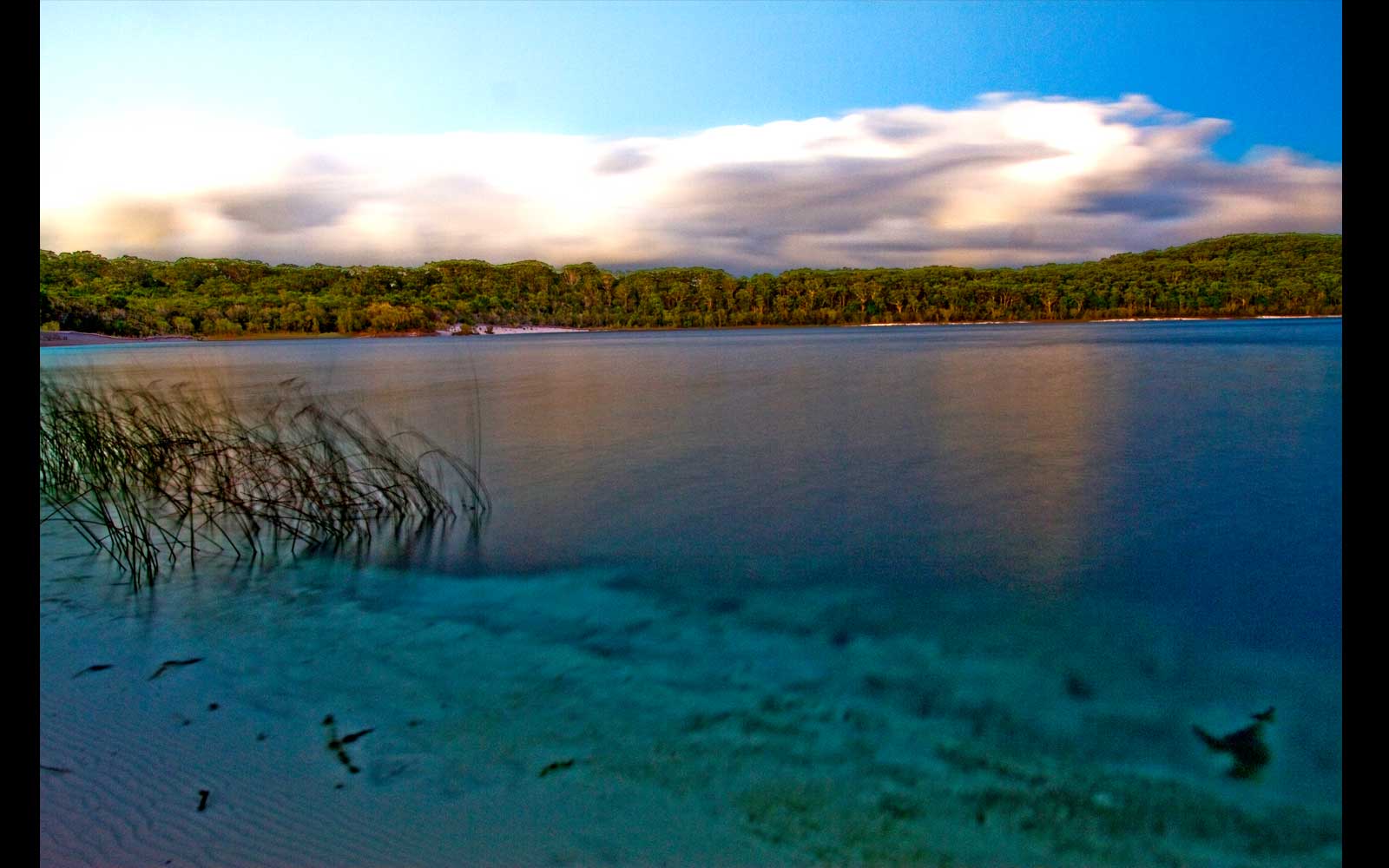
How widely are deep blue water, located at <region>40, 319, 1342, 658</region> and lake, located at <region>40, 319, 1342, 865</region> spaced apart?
2.1 inches

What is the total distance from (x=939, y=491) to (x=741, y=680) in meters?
4.49

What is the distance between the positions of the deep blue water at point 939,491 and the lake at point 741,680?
0.05m

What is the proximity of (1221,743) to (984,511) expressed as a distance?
376cm

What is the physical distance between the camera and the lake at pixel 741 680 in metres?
2.61

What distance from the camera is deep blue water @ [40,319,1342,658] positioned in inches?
204

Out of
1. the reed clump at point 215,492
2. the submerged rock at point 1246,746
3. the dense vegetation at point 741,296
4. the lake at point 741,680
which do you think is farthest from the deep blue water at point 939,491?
the dense vegetation at point 741,296

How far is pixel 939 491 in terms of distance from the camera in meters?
7.68

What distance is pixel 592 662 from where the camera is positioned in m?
3.97

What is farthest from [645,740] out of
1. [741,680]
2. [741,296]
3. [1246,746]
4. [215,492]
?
[741,296]

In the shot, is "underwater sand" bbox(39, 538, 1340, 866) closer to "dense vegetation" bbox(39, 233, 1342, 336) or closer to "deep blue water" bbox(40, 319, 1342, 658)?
"deep blue water" bbox(40, 319, 1342, 658)

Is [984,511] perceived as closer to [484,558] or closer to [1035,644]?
[1035,644]

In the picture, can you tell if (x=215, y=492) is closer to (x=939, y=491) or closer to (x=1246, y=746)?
(x=939, y=491)

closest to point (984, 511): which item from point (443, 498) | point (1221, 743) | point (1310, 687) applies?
point (1310, 687)
